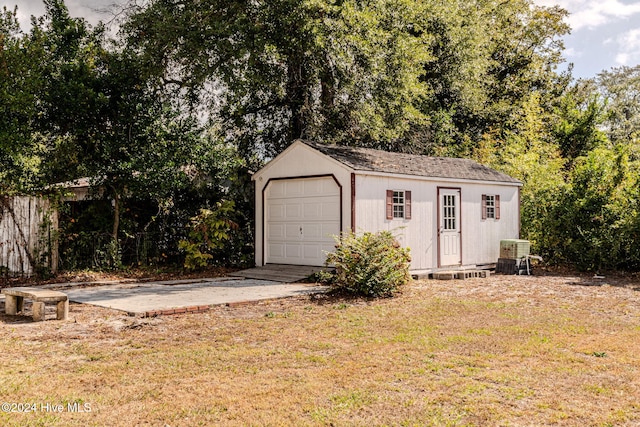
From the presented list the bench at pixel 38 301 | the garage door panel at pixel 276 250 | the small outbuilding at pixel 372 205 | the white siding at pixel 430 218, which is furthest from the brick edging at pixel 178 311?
the garage door panel at pixel 276 250

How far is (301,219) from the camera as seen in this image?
15.0 meters

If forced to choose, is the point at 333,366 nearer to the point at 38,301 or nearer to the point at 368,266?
the point at 38,301

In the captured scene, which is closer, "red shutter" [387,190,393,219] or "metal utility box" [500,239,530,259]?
"red shutter" [387,190,393,219]

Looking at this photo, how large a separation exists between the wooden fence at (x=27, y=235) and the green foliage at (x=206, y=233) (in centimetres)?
325

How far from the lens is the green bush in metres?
11.0

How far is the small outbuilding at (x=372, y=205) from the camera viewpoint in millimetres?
13977

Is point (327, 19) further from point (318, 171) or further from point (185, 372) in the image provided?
point (185, 372)

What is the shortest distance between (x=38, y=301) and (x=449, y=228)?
36.1 ft

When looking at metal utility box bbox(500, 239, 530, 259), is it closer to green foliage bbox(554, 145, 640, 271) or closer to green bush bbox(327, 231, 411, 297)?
green foliage bbox(554, 145, 640, 271)

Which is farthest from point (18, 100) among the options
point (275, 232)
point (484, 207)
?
point (484, 207)

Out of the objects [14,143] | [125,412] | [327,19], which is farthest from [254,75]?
[125,412]

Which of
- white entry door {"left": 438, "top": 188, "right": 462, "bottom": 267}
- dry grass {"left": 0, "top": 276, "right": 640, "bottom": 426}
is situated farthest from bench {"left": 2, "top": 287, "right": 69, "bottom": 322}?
white entry door {"left": 438, "top": 188, "right": 462, "bottom": 267}

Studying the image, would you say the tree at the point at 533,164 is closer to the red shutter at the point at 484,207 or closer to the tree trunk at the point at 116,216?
the red shutter at the point at 484,207

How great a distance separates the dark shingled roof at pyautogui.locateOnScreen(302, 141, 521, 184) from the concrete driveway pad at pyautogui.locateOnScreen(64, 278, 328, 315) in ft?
11.4
